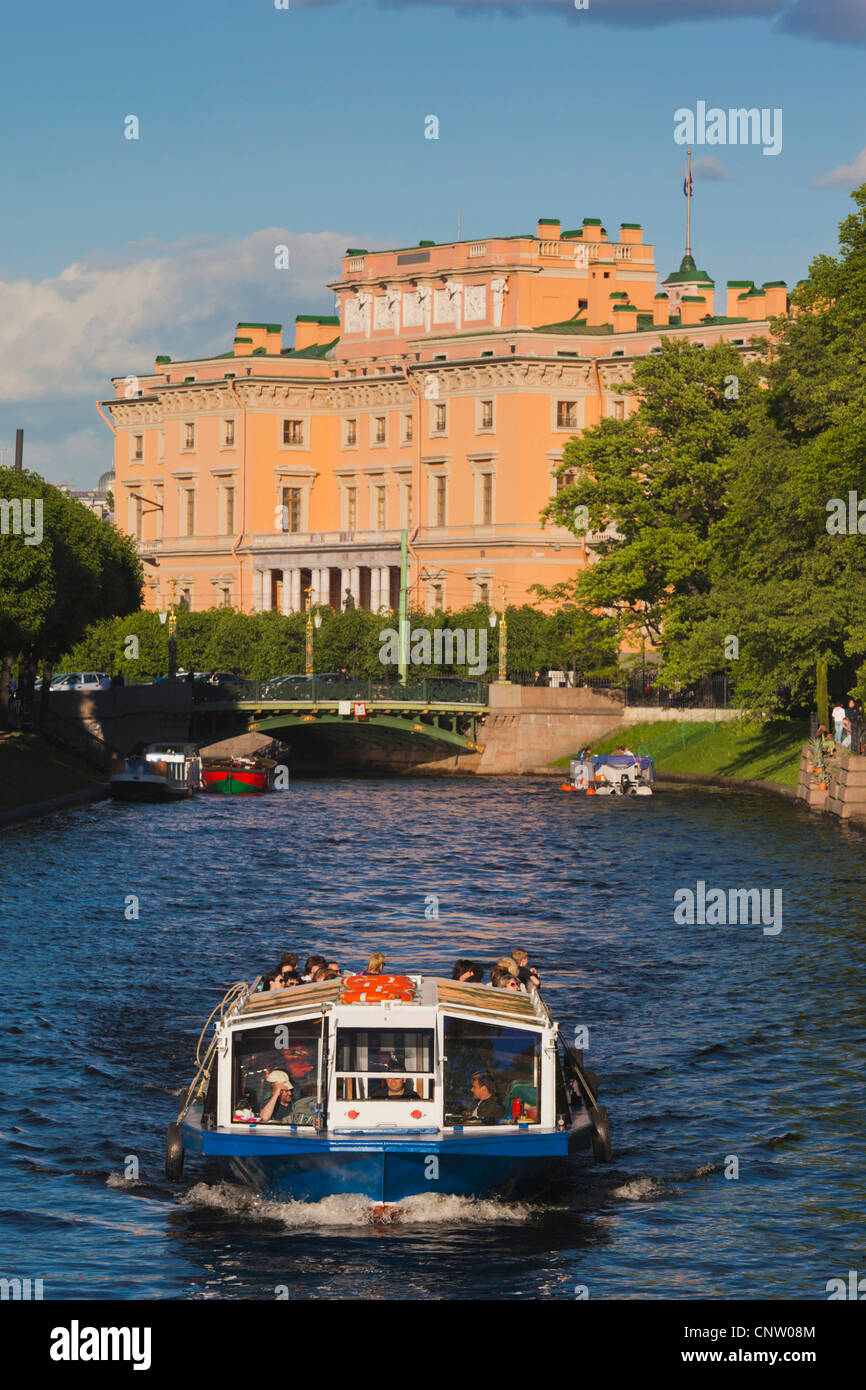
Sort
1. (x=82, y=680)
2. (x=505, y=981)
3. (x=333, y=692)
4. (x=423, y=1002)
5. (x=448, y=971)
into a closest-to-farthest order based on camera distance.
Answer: (x=423, y=1002)
(x=505, y=981)
(x=448, y=971)
(x=333, y=692)
(x=82, y=680)

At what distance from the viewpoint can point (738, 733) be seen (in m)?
82.1

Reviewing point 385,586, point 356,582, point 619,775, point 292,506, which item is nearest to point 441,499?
point 385,586

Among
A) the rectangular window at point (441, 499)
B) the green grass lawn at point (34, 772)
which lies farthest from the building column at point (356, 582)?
the green grass lawn at point (34, 772)

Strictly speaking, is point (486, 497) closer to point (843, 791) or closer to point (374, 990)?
point (843, 791)

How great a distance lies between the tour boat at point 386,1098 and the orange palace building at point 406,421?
93.8 m

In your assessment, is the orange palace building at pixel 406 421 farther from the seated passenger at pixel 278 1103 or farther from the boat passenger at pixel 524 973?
the seated passenger at pixel 278 1103

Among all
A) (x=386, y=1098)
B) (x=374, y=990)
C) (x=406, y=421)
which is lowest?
(x=386, y=1098)

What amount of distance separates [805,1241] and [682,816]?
1891 inches

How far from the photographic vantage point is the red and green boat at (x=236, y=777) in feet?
288

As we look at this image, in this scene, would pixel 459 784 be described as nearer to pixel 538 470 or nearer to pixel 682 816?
pixel 682 816

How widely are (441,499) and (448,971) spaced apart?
294ft

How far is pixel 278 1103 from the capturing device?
24.4 m

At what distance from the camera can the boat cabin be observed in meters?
24.0
